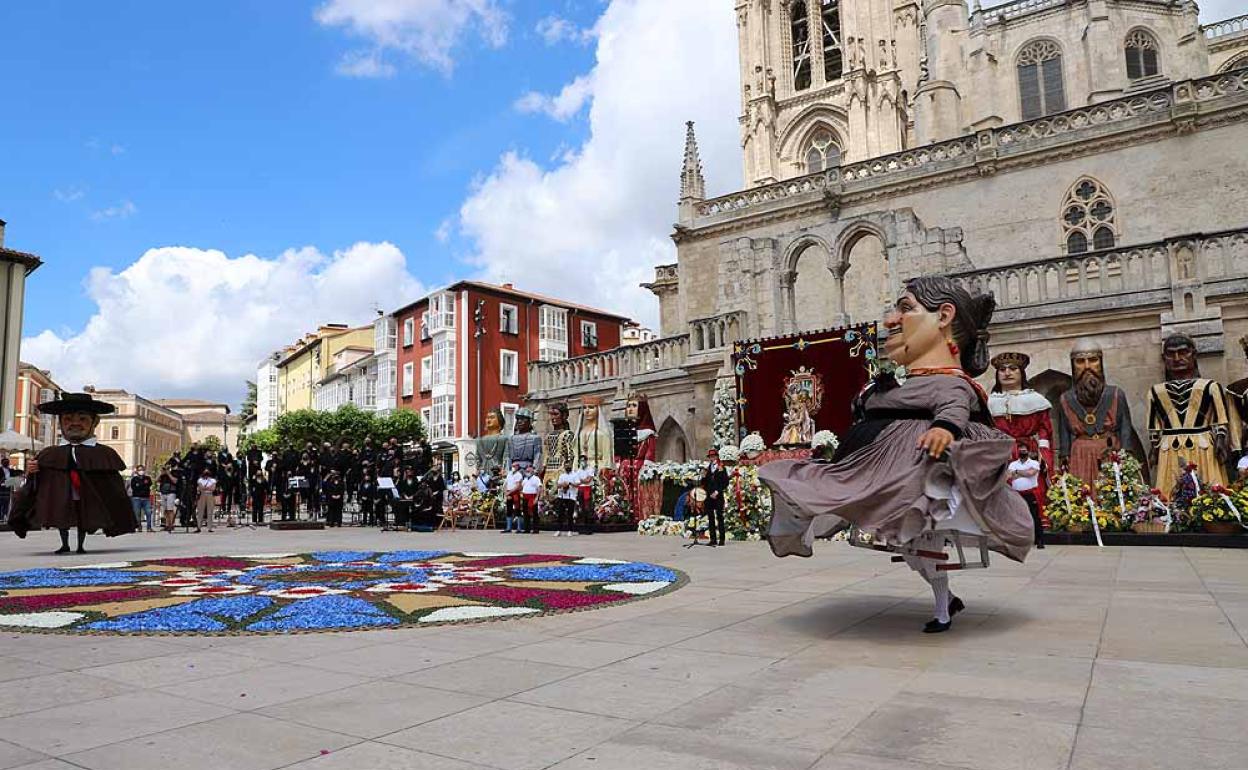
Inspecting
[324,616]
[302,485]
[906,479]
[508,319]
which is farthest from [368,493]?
[508,319]

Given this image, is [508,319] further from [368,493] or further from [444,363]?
[368,493]

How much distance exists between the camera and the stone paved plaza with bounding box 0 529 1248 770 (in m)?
3.04

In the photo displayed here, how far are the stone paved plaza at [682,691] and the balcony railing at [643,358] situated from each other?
1409 cm

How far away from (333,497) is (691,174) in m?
15.2

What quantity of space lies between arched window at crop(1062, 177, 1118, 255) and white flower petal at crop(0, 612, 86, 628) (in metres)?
22.3

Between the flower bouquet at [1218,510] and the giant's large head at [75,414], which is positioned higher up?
the giant's large head at [75,414]

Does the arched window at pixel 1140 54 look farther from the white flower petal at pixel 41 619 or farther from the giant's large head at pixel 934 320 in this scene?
the white flower petal at pixel 41 619

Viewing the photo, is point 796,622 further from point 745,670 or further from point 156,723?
point 156,723

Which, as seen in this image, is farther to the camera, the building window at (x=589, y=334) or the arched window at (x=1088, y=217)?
the building window at (x=589, y=334)

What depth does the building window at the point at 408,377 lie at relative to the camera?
53.8 m

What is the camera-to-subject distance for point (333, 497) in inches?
864

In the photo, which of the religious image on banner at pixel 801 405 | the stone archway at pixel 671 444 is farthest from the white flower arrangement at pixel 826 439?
the stone archway at pixel 671 444

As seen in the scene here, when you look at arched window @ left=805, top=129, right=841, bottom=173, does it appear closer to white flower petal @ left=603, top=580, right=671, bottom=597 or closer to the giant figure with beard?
the giant figure with beard

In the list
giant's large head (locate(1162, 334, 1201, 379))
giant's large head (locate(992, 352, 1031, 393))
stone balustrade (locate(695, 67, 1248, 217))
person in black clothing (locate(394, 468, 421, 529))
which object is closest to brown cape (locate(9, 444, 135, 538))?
person in black clothing (locate(394, 468, 421, 529))
